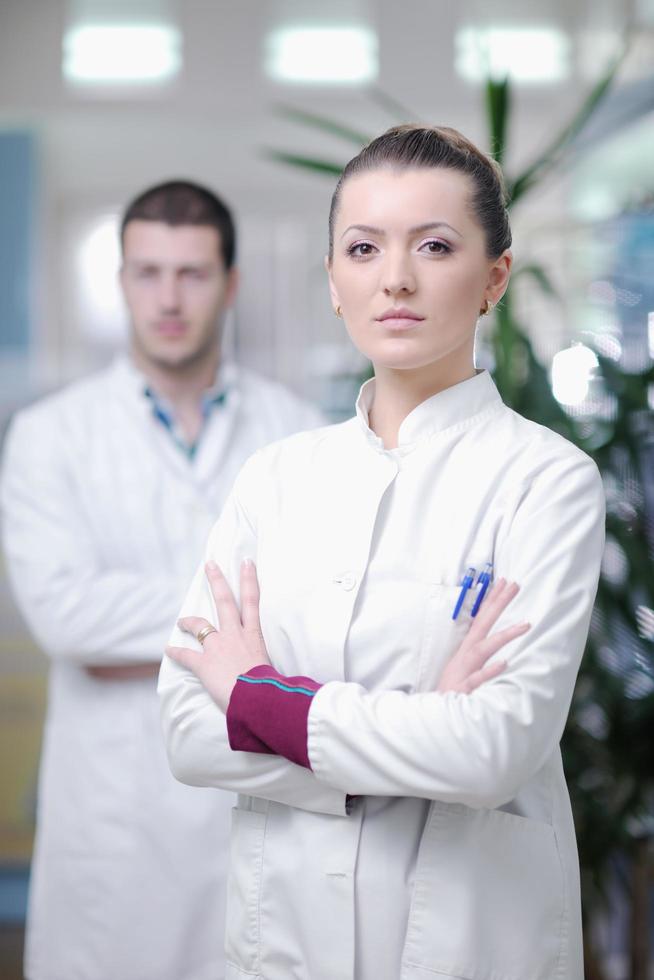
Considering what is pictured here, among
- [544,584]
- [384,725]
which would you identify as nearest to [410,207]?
[544,584]

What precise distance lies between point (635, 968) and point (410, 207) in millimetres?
2308

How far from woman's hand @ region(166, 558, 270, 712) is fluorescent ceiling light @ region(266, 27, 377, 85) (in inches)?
116

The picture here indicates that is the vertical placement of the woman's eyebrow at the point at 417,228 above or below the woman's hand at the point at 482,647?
above

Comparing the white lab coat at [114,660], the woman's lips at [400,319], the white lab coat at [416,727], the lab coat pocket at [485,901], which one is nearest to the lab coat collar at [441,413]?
the white lab coat at [416,727]

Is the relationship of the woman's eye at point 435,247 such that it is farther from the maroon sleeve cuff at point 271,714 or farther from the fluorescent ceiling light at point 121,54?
the fluorescent ceiling light at point 121,54

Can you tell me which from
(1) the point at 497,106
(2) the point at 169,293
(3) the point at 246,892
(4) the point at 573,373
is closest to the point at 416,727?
(3) the point at 246,892

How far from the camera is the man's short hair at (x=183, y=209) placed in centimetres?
221

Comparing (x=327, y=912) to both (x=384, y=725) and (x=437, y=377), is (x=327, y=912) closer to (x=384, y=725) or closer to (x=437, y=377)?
(x=384, y=725)

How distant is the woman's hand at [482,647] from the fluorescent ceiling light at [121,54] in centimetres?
316

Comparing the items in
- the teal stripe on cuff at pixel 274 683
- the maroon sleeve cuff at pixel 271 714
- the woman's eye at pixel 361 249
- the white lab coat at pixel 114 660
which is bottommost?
the white lab coat at pixel 114 660

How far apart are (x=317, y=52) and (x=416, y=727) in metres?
3.26

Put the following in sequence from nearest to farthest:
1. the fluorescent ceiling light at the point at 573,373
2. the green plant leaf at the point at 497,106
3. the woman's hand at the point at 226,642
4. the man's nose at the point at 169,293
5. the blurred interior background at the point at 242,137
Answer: the woman's hand at the point at 226,642, the man's nose at the point at 169,293, the green plant leaf at the point at 497,106, the fluorescent ceiling light at the point at 573,373, the blurred interior background at the point at 242,137

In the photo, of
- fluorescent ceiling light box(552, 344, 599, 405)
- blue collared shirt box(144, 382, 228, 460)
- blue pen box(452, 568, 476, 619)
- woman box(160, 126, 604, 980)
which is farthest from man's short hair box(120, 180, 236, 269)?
blue pen box(452, 568, 476, 619)

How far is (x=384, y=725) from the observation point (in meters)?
1.08
